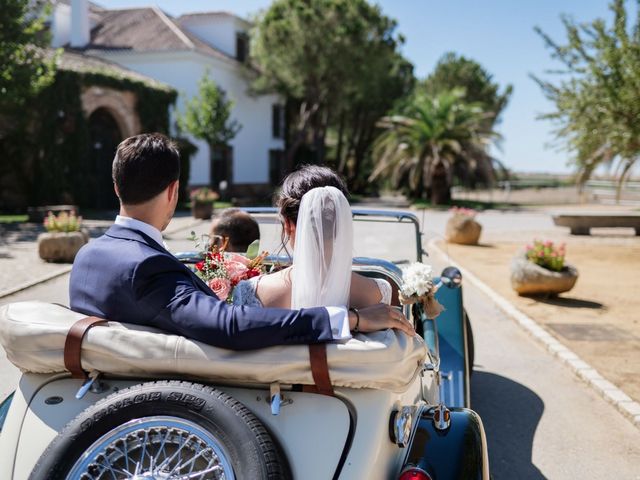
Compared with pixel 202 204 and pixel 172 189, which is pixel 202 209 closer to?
pixel 202 204

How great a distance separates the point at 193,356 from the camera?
2004mm

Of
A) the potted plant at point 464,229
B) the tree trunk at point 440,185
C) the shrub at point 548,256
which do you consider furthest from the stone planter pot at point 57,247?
the tree trunk at point 440,185

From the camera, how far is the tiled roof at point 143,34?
33.1 meters

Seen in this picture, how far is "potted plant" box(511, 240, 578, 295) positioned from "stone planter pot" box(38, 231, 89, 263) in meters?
8.23

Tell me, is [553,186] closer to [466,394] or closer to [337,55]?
[337,55]

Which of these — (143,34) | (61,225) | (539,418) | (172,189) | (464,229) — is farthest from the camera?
(143,34)

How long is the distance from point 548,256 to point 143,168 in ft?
26.7

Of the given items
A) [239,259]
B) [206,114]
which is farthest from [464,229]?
[206,114]

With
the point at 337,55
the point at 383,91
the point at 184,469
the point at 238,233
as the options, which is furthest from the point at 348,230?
the point at 383,91

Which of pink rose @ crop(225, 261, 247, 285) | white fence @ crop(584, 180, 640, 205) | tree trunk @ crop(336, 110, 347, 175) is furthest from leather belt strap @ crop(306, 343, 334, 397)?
tree trunk @ crop(336, 110, 347, 175)

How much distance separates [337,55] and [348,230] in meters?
34.0

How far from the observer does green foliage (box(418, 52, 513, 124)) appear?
180 feet

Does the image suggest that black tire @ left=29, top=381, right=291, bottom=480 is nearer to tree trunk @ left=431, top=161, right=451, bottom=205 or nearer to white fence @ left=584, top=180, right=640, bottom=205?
tree trunk @ left=431, top=161, right=451, bottom=205

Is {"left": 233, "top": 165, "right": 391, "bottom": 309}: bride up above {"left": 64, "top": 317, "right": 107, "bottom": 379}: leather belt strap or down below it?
above
